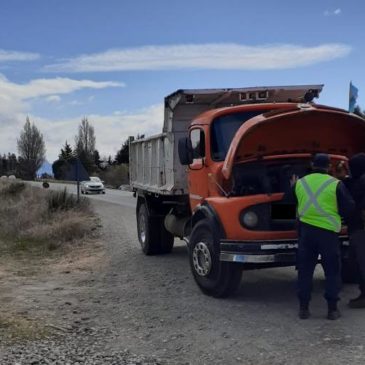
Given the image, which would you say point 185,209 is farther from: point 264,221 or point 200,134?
point 264,221

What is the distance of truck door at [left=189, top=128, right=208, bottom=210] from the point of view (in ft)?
28.0

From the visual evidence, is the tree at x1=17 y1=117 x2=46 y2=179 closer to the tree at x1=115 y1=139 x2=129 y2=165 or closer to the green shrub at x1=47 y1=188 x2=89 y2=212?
the tree at x1=115 y1=139 x2=129 y2=165

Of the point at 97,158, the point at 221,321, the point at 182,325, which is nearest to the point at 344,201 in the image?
the point at 221,321

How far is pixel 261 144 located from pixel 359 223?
1686 millimetres

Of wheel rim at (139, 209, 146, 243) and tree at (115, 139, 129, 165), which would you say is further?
tree at (115, 139, 129, 165)

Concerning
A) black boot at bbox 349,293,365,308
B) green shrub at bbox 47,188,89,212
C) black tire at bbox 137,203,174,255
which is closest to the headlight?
black boot at bbox 349,293,365,308

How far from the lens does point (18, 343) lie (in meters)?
6.03

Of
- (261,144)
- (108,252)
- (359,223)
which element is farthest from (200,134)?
(108,252)

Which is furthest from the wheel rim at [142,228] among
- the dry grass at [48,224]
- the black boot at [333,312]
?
the black boot at [333,312]

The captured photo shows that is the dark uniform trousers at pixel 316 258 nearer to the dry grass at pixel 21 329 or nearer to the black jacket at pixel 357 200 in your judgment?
the black jacket at pixel 357 200

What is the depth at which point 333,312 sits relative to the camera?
21.3 feet

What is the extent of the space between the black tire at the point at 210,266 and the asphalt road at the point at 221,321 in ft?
0.53

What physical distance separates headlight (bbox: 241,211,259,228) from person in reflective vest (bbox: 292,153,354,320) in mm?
662

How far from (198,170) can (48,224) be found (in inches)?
386
